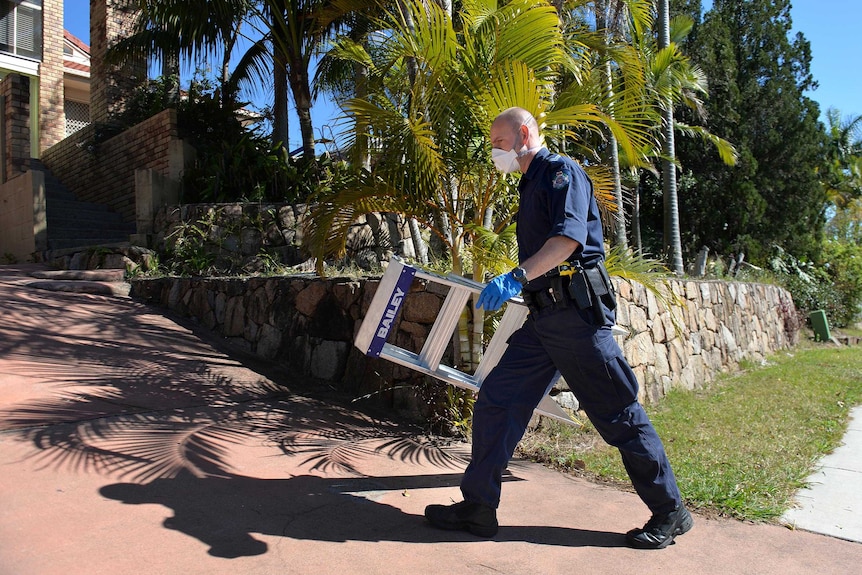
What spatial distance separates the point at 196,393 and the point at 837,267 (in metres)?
17.6

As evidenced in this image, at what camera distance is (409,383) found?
518cm

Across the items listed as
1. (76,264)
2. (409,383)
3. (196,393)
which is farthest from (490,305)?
(76,264)

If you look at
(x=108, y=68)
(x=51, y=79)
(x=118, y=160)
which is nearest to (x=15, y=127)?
(x=108, y=68)

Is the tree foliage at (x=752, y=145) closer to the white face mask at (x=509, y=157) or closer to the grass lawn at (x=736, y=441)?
the grass lawn at (x=736, y=441)

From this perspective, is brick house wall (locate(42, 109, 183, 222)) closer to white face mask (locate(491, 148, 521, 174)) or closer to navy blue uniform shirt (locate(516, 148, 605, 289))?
white face mask (locate(491, 148, 521, 174))

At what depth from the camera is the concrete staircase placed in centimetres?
1034

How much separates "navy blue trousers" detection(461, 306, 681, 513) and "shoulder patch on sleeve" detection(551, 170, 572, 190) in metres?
0.53

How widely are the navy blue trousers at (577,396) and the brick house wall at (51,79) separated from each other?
622 inches

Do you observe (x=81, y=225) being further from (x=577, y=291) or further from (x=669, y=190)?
(x=577, y=291)

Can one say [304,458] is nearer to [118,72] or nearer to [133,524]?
[133,524]

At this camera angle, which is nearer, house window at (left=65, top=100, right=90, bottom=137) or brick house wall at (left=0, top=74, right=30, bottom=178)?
brick house wall at (left=0, top=74, right=30, bottom=178)

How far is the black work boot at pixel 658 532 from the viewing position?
9.52 feet

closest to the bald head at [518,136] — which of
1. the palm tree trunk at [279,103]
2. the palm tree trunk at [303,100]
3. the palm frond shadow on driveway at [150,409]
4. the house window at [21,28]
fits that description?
the palm frond shadow on driveway at [150,409]

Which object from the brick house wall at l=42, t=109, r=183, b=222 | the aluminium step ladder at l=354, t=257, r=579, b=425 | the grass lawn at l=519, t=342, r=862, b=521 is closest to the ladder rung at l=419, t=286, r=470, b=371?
the aluminium step ladder at l=354, t=257, r=579, b=425
